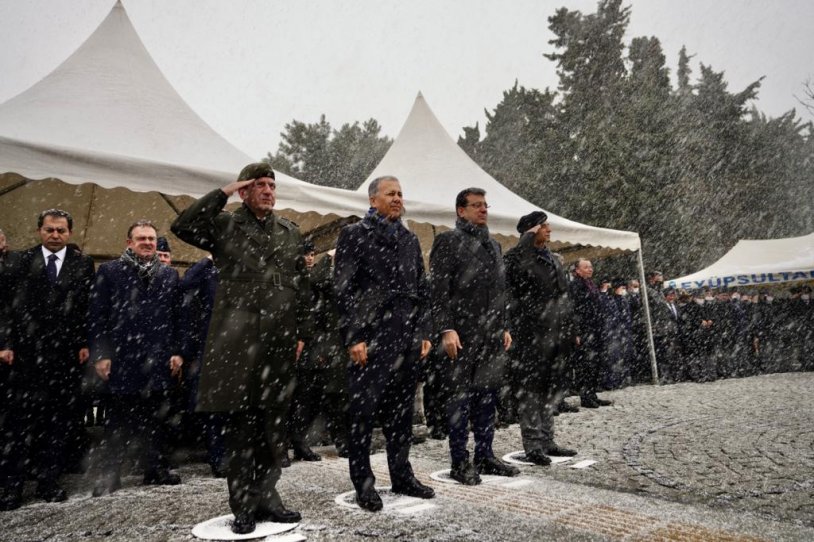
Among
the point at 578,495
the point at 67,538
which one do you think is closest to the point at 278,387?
the point at 67,538

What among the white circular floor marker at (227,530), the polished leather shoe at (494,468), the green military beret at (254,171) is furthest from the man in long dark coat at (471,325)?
the green military beret at (254,171)

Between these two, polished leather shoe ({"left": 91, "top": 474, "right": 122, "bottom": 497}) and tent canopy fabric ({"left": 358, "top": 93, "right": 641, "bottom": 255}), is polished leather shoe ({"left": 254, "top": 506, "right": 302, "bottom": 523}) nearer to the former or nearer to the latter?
polished leather shoe ({"left": 91, "top": 474, "right": 122, "bottom": 497})

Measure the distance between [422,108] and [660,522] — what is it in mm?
9451

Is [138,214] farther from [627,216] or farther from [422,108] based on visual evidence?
[627,216]

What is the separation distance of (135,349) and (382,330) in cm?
193

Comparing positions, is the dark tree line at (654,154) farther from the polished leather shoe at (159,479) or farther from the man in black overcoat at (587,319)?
the polished leather shoe at (159,479)

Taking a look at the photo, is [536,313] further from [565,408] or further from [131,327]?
[565,408]

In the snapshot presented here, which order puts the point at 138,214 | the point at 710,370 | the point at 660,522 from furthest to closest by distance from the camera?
the point at 710,370
the point at 138,214
the point at 660,522

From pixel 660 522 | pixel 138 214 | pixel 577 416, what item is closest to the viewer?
pixel 660 522

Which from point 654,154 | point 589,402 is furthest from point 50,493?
point 654,154

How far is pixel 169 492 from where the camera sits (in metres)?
4.01

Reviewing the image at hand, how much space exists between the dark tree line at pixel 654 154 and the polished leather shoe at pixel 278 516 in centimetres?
1911

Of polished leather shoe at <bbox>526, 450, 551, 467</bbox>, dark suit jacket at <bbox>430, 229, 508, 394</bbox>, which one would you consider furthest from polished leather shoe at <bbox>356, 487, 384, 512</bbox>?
polished leather shoe at <bbox>526, 450, 551, 467</bbox>

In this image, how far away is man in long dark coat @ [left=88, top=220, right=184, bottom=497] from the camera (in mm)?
4168
